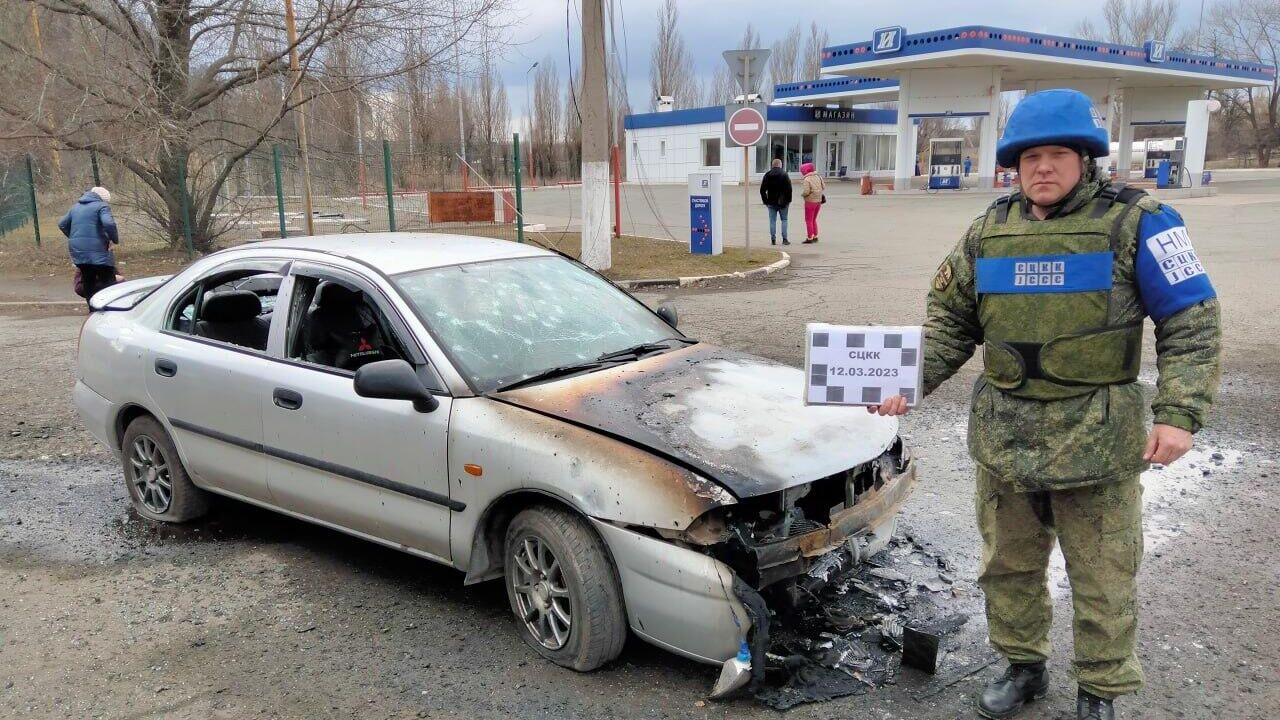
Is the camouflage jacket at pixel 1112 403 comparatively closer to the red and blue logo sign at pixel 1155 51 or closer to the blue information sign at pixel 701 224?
the blue information sign at pixel 701 224

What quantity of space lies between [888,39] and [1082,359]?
3601 centimetres

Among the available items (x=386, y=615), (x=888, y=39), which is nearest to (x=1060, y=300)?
(x=386, y=615)

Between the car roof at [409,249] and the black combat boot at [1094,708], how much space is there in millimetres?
3071

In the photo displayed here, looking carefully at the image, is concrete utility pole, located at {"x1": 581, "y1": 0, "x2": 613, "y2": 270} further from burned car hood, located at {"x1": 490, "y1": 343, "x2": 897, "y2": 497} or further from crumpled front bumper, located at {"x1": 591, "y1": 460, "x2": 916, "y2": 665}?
crumpled front bumper, located at {"x1": 591, "y1": 460, "x2": 916, "y2": 665}

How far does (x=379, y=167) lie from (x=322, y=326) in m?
14.0

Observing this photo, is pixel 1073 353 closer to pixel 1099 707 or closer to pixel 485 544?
pixel 1099 707

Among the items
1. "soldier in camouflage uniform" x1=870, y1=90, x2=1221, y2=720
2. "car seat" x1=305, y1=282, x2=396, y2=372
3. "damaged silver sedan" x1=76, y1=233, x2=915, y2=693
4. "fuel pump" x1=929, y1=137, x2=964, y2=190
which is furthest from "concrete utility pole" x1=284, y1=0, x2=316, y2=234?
"fuel pump" x1=929, y1=137, x2=964, y2=190

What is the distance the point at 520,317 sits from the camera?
406cm

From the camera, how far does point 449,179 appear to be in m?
18.4

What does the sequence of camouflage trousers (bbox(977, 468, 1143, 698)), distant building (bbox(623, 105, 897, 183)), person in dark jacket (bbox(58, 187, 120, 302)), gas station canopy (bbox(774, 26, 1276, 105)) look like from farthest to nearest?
distant building (bbox(623, 105, 897, 183)) < gas station canopy (bbox(774, 26, 1276, 105)) < person in dark jacket (bbox(58, 187, 120, 302)) < camouflage trousers (bbox(977, 468, 1143, 698))

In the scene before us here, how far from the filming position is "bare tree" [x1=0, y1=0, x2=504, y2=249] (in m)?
15.6

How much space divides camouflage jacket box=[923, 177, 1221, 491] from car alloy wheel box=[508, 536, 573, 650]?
1516 mm

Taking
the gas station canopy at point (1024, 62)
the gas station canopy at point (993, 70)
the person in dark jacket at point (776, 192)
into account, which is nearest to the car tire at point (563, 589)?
the person in dark jacket at point (776, 192)

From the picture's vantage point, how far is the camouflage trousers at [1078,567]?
8.85 ft
